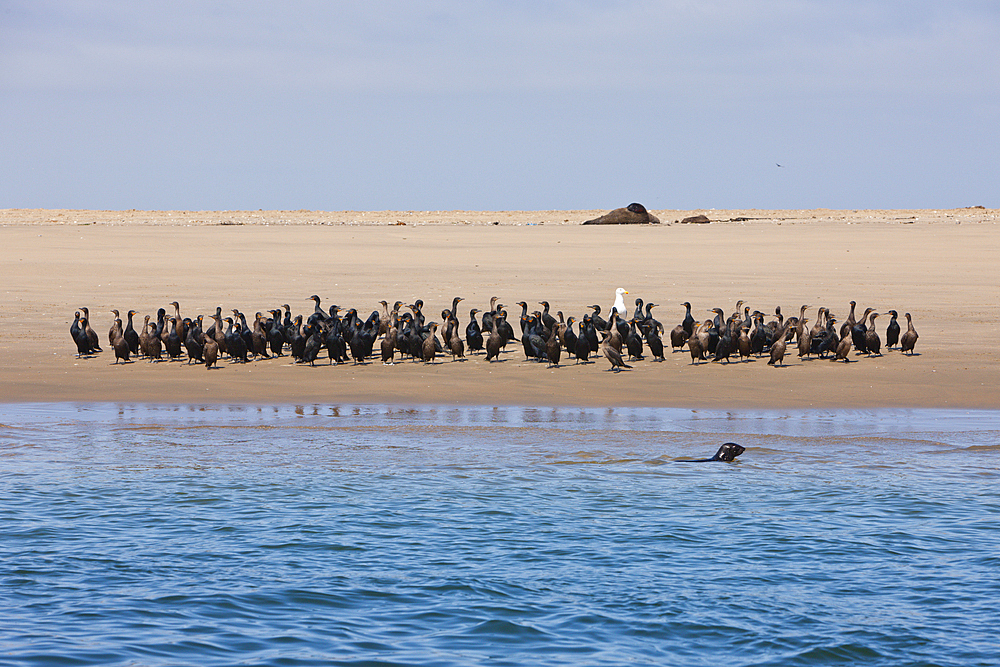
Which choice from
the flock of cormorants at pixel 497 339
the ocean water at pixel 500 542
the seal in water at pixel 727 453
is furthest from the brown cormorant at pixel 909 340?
the seal in water at pixel 727 453

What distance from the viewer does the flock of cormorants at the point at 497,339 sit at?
660 inches

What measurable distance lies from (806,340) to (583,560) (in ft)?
31.7

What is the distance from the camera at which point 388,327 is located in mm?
17547

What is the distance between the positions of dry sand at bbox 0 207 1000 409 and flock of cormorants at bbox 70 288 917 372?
28 centimetres

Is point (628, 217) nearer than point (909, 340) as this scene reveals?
No

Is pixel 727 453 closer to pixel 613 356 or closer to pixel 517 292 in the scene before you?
pixel 613 356

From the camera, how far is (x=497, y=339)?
56.3ft

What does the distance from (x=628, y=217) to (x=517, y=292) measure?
26048mm

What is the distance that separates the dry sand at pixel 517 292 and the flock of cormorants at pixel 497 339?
283mm

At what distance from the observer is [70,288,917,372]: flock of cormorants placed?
16766 millimetres

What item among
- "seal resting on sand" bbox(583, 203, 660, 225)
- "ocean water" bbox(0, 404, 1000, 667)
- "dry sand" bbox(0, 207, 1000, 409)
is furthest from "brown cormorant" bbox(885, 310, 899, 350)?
"seal resting on sand" bbox(583, 203, 660, 225)

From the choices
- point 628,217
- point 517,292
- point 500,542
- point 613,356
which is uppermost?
point 628,217

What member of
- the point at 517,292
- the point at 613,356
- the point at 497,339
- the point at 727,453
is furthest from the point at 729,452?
the point at 517,292

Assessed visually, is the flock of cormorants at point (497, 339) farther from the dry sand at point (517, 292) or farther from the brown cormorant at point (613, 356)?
the dry sand at point (517, 292)
